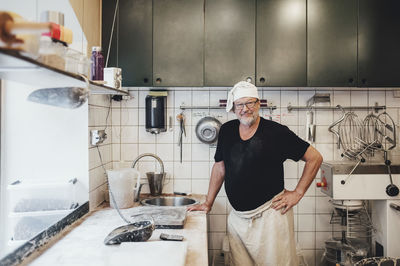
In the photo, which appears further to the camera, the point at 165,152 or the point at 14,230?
the point at 165,152

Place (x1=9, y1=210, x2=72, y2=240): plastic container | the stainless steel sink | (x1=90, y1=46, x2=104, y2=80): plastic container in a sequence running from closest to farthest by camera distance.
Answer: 1. (x1=90, y1=46, x2=104, y2=80): plastic container
2. (x1=9, y1=210, x2=72, y2=240): plastic container
3. the stainless steel sink

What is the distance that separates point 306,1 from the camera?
2.49m

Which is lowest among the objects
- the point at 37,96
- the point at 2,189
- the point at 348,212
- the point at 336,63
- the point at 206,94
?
the point at 348,212

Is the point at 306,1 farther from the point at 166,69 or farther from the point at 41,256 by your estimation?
the point at 41,256

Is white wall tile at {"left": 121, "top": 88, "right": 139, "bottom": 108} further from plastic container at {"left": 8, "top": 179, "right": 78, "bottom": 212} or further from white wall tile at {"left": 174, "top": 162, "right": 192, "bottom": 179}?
plastic container at {"left": 8, "top": 179, "right": 78, "bottom": 212}

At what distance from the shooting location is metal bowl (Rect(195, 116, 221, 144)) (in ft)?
9.02

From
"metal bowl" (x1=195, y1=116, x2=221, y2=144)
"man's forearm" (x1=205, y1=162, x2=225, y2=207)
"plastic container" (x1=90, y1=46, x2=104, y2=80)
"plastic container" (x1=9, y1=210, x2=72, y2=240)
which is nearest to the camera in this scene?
"plastic container" (x1=90, y1=46, x2=104, y2=80)

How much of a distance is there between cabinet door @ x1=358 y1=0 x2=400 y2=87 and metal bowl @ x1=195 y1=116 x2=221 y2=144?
113cm

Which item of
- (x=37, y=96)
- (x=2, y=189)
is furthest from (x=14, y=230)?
(x=37, y=96)

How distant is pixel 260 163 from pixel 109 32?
1.45 metres

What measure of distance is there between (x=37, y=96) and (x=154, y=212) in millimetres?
1059

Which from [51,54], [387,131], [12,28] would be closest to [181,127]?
[387,131]

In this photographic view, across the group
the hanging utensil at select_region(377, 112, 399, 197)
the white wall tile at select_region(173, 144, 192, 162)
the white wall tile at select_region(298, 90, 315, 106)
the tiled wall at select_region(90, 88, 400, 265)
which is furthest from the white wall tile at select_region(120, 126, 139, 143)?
the hanging utensil at select_region(377, 112, 399, 197)

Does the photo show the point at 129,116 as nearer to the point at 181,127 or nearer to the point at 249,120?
the point at 181,127
